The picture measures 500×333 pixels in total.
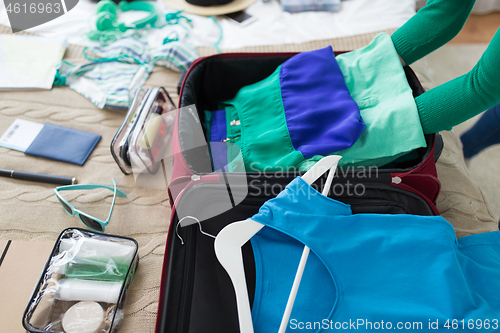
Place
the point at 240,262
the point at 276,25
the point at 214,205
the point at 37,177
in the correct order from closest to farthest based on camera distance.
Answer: the point at 240,262
the point at 214,205
the point at 37,177
the point at 276,25

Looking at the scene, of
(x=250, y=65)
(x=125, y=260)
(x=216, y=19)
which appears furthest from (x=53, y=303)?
(x=216, y=19)

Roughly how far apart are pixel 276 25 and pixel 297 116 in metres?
0.66

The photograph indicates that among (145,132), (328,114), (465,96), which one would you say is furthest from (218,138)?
(465,96)

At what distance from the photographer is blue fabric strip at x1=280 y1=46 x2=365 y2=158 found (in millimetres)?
694

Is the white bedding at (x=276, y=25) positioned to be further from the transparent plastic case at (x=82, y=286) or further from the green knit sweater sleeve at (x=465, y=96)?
the transparent plastic case at (x=82, y=286)

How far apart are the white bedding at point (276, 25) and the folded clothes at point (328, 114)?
399mm

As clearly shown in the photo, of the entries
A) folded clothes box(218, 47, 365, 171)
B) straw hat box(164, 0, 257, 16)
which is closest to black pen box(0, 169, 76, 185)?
folded clothes box(218, 47, 365, 171)

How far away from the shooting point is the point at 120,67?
109cm

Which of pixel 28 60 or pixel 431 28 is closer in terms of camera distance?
pixel 431 28

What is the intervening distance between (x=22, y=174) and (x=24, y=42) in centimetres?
62

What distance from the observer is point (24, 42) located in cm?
114

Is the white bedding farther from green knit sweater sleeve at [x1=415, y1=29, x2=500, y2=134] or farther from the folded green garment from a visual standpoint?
green knit sweater sleeve at [x1=415, y1=29, x2=500, y2=134]

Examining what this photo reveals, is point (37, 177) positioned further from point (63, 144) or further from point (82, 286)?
point (82, 286)

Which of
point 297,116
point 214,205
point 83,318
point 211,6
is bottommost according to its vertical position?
point 83,318
